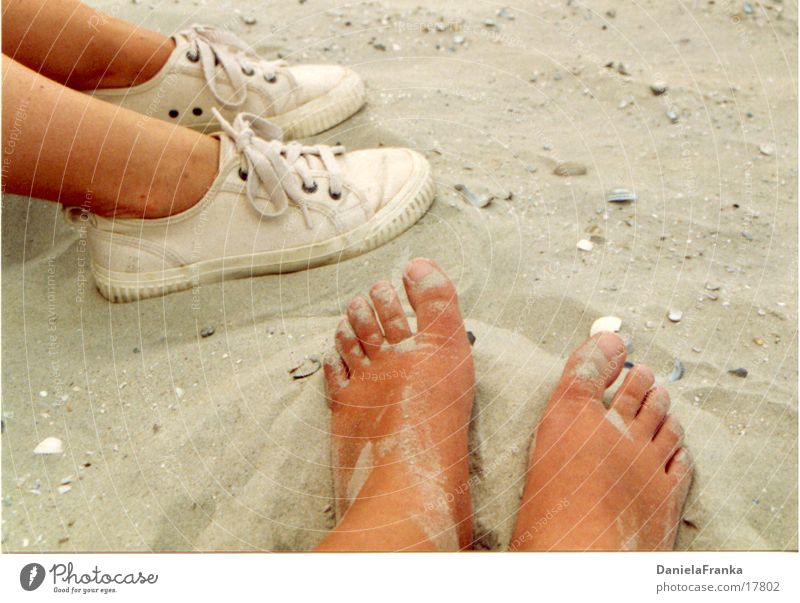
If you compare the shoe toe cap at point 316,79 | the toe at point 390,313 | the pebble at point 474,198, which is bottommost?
the toe at point 390,313

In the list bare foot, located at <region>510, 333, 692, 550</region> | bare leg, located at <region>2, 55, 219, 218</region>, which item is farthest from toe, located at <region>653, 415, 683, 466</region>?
bare leg, located at <region>2, 55, 219, 218</region>

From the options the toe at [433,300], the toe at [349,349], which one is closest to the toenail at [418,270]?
the toe at [433,300]

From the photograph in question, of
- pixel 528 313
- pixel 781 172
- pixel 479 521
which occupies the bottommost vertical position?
pixel 479 521

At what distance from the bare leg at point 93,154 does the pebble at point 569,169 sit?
0.51 metres

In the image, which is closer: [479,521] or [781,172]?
[479,521]

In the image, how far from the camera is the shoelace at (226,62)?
113 cm

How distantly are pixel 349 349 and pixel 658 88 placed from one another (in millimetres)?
679

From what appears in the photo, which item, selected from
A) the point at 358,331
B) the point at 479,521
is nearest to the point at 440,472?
the point at 479,521

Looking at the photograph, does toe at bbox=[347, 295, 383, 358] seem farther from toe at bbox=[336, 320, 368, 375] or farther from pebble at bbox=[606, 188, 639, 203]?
pebble at bbox=[606, 188, 639, 203]

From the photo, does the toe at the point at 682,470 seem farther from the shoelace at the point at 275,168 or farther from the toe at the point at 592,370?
the shoelace at the point at 275,168

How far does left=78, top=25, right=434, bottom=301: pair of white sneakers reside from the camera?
3.20 ft
